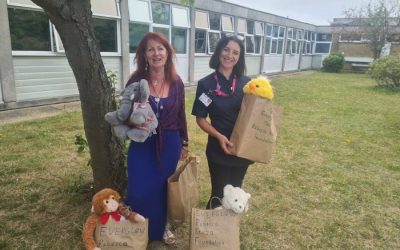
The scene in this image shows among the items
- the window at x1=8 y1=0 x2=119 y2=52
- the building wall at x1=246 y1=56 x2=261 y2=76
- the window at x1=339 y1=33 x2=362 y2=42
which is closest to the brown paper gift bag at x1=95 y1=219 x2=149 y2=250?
the window at x1=8 y1=0 x2=119 y2=52

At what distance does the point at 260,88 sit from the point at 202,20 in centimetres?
1150

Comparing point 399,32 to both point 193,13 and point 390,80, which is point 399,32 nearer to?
point 390,80

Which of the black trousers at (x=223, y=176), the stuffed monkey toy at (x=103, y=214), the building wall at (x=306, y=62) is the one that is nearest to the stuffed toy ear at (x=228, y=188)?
the black trousers at (x=223, y=176)

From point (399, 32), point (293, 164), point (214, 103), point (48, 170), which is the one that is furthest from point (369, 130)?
point (399, 32)

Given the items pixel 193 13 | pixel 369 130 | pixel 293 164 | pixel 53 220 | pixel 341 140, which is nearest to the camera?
pixel 53 220

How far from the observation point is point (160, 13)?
1108 cm

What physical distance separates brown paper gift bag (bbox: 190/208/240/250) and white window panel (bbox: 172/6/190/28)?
10.2 m

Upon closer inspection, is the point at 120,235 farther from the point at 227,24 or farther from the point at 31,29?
the point at 227,24

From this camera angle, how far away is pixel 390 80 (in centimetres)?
1387

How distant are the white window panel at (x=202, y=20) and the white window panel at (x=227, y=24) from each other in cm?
134

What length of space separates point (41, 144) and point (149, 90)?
139 inches

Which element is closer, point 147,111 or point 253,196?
point 147,111

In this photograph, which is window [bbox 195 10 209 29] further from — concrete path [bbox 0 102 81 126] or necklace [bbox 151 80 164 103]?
necklace [bbox 151 80 164 103]

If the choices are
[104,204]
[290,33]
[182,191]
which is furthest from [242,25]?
[104,204]
